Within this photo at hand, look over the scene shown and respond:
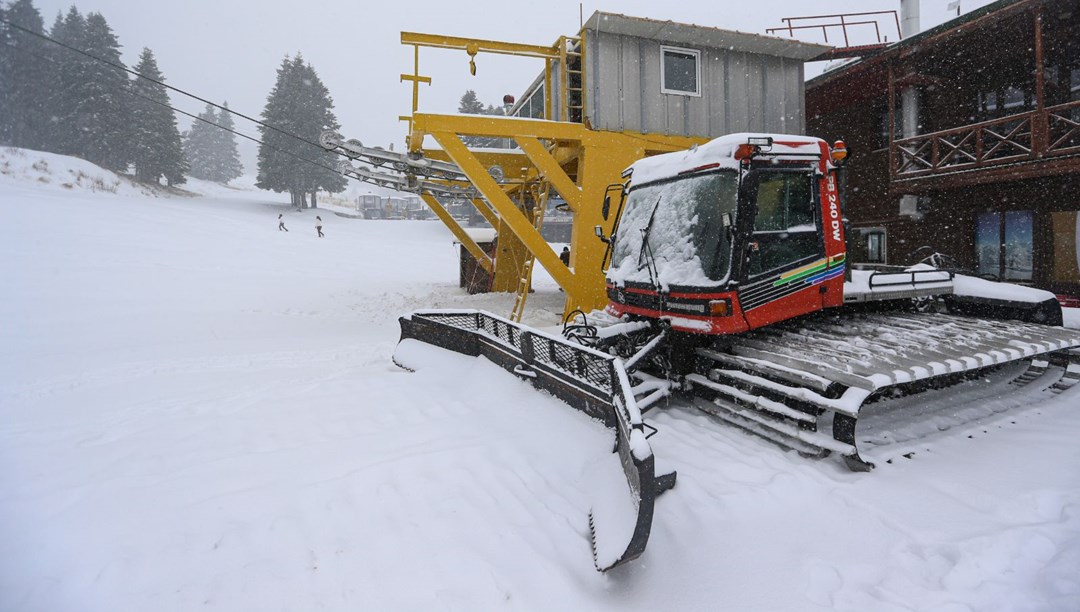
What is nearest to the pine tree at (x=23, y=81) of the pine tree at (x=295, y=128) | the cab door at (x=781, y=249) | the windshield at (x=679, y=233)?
the pine tree at (x=295, y=128)

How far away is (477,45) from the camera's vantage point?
9.02 metres

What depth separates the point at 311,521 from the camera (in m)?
3.08

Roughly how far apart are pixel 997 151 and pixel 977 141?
1.62 metres

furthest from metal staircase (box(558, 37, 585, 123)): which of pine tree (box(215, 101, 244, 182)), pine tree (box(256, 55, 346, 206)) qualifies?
pine tree (box(215, 101, 244, 182))

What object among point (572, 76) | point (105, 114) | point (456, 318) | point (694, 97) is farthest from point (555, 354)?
point (105, 114)

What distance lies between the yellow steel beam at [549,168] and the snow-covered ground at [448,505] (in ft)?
13.3

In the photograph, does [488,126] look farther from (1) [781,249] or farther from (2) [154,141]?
(2) [154,141]

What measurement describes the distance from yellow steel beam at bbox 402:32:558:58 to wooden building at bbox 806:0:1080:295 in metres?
8.90

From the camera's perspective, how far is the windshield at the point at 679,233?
4844 millimetres

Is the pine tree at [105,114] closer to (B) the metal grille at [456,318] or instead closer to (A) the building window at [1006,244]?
(B) the metal grille at [456,318]

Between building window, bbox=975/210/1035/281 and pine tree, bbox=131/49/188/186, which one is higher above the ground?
pine tree, bbox=131/49/188/186

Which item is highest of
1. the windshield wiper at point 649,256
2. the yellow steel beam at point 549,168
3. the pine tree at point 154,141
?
the pine tree at point 154,141

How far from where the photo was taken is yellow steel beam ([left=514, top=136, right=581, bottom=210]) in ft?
28.0

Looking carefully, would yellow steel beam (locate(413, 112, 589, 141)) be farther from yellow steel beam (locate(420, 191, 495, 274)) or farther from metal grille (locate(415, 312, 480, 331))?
yellow steel beam (locate(420, 191, 495, 274))
